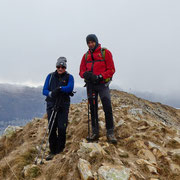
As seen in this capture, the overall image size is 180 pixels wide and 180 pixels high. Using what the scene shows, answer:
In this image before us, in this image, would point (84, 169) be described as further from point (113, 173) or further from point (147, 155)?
point (147, 155)

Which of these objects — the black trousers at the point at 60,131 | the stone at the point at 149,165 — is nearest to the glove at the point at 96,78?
the black trousers at the point at 60,131

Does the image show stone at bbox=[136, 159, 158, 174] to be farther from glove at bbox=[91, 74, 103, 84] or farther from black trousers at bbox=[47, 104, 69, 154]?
glove at bbox=[91, 74, 103, 84]

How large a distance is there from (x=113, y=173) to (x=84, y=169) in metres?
0.78

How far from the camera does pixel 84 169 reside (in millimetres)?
4078

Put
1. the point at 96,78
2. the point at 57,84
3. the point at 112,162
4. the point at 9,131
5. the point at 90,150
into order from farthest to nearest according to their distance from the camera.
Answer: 1. the point at 9,131
2. the point at 57,84
3. the point at 96,78
4. the point at 90,150
5. the point at 112,162

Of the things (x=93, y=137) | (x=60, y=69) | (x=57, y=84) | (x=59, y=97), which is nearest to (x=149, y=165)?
(x=93, y=137)

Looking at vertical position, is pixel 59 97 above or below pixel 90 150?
above

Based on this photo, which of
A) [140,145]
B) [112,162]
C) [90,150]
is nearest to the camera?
[112,162]

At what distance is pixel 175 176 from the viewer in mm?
4223

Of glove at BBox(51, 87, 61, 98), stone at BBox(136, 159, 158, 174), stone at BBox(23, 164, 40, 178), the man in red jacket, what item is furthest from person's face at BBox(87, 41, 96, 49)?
stone at BBox(23, 164, 40, 178)

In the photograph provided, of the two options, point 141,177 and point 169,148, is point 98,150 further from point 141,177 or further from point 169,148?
point 169,148

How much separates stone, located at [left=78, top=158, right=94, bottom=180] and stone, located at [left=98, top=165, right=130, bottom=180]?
27 centimetres

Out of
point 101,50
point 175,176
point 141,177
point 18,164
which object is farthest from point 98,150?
point 101,50

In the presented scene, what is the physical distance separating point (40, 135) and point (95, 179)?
5581mm
